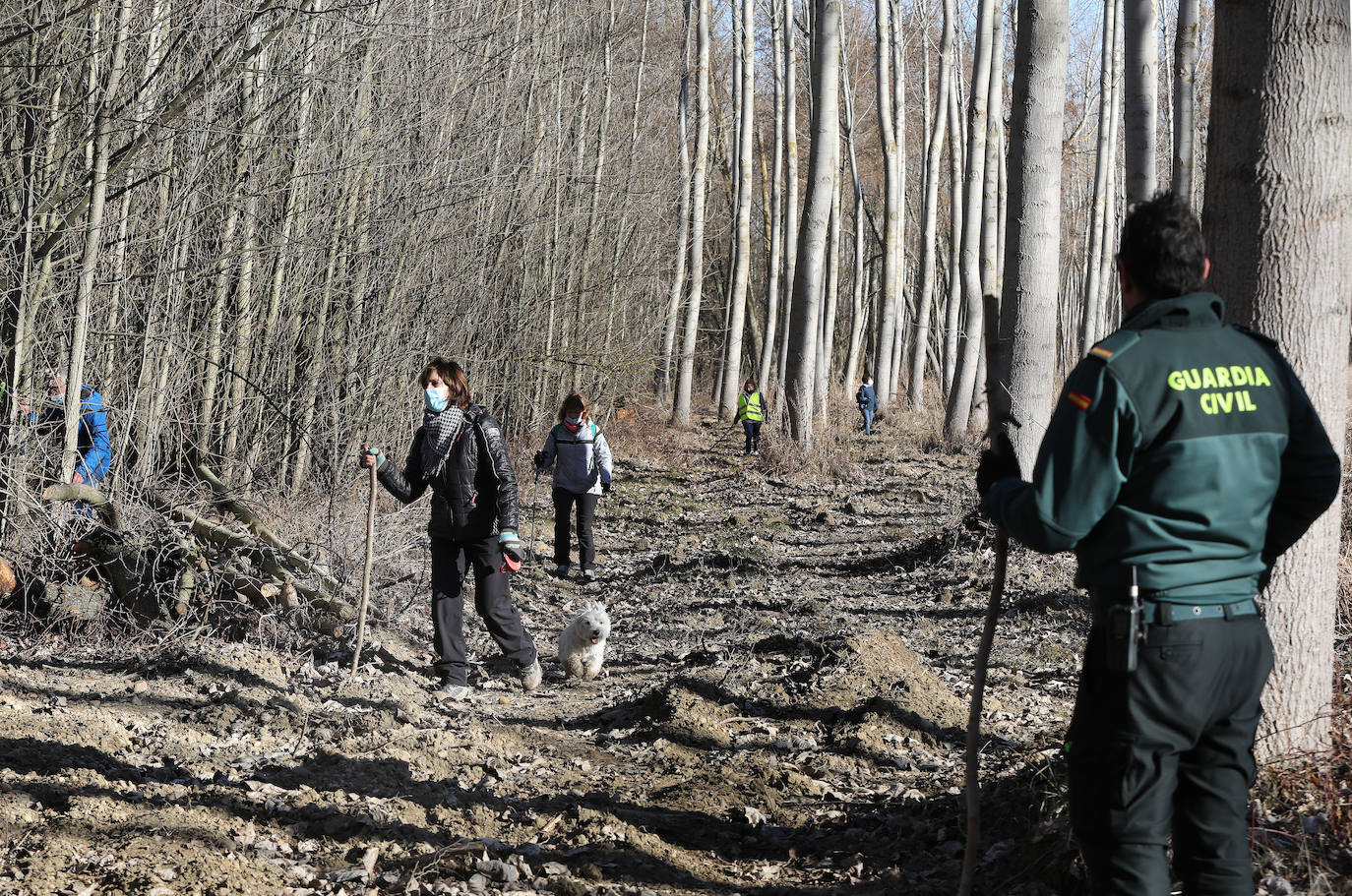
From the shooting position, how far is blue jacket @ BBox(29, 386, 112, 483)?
321 inches

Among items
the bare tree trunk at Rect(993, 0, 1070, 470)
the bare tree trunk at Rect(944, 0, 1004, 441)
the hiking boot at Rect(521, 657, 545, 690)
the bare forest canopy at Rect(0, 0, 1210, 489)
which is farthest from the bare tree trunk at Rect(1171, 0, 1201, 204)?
the hiking boot at Rect(521, 657, 545, 690)

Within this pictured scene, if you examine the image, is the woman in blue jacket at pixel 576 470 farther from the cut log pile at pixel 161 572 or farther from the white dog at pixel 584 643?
the white dog at pixel 584 643

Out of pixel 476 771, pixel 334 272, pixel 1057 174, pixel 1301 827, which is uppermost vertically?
pixel 1057 174

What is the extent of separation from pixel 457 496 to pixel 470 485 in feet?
0.35

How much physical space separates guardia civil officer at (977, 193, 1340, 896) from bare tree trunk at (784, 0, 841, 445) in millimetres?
15447

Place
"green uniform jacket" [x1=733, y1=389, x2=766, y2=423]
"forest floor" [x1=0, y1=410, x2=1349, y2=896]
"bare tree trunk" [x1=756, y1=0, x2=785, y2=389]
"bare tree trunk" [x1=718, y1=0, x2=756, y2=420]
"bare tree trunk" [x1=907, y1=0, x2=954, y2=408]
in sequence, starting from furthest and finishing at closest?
"bare tree trunk" [x1=756, y1=0, x2=785, y2=389]
"bare tree trunk" [x1=718, y1=0, x2=756, y2=420]
"bare tree trunk" [x1=907, y1=0, x2=954, y2=408]
"green uniform jacket" [x1=733, y1=389, x2=766, y2=423]
"forest floor" [x1=0, y1=410, x2=1349, y2=896]

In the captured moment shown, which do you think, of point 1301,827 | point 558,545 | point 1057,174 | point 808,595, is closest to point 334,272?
point 558,545

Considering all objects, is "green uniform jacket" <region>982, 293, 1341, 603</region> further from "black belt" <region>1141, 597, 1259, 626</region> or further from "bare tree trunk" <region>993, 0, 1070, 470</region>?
"bare tree trunk" <region>993, 0, 1070, 470</region>

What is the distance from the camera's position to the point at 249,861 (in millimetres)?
4160

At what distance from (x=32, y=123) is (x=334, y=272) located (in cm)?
436

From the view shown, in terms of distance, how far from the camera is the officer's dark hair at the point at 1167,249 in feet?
8.79

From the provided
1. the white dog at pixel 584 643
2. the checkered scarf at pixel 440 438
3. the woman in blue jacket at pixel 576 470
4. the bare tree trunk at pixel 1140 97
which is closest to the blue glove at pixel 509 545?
the checkered scarf at pixel 440 438

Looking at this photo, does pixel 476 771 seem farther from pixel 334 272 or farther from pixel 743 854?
pixel 334 272

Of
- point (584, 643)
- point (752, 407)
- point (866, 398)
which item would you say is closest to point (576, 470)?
point (584, 643)
